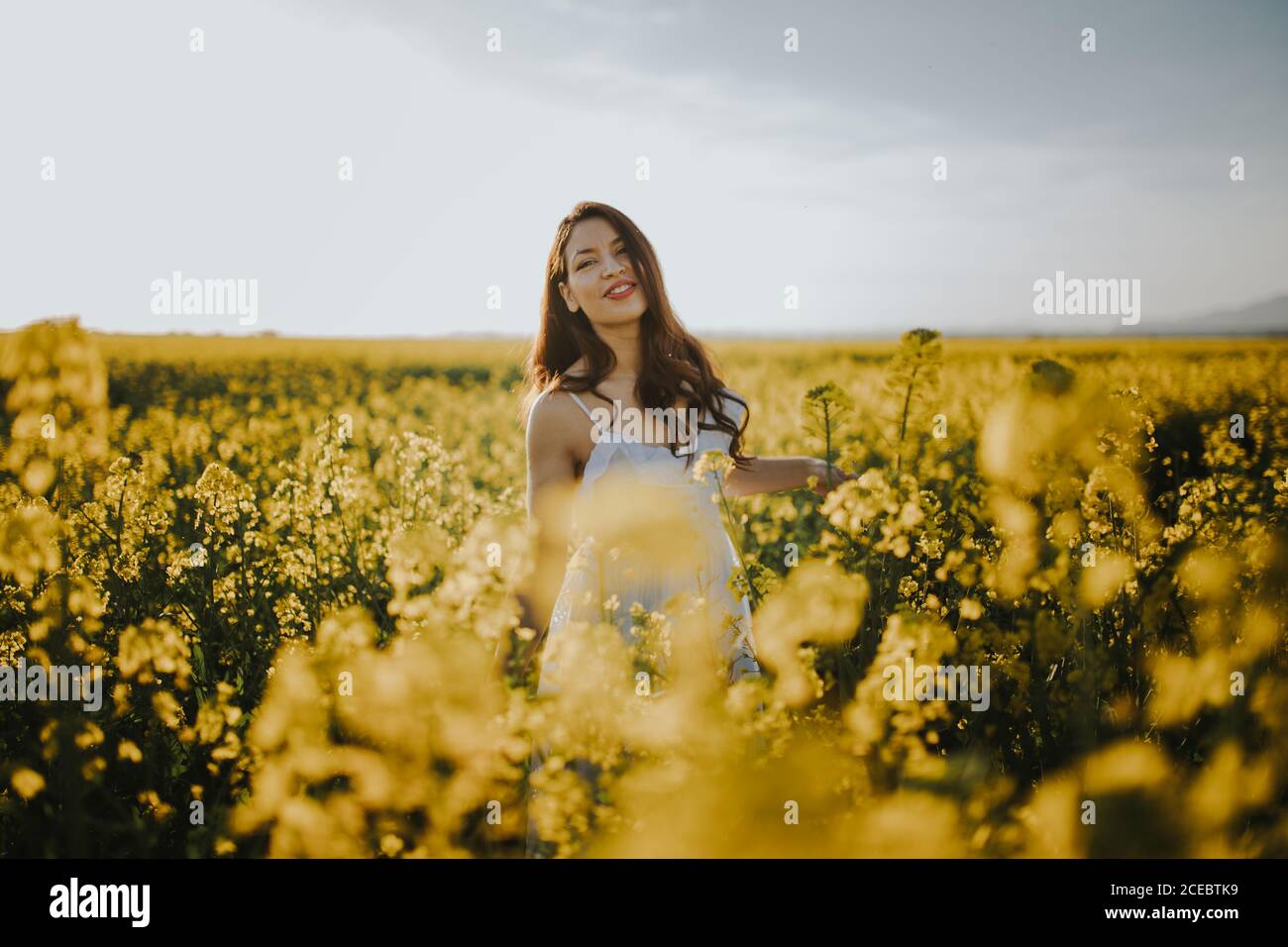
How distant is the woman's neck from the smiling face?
0.02 meters

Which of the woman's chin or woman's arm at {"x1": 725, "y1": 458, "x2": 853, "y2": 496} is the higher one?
the woman's chin

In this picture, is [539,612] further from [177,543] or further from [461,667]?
[177,543]

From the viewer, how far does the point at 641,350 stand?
7.80ft

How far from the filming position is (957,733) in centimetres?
205

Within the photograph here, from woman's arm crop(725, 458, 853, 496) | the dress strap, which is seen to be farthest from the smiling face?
woman's arm crop(725, 458, 853, 496)

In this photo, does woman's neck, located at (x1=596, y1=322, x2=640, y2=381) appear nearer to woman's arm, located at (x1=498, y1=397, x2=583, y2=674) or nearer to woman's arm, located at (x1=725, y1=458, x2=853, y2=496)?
woman's arm, located at (x1=498, y1=397, x2=583, y2=674)

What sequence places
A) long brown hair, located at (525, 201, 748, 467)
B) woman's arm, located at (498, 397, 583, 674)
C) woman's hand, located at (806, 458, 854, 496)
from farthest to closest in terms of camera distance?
long brown hair, located at (525, 201, 748, 467) → woman's hand, located at (806, 458, 854, 496) → woman's arm, located at (498, 397, 583, 674)

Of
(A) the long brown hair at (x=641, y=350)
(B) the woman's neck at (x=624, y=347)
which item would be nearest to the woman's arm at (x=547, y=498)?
(A) the long brown hair at (x=641, y=350)

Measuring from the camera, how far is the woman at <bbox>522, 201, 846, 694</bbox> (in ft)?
6.71

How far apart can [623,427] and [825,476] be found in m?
0.56
